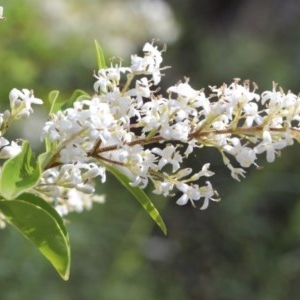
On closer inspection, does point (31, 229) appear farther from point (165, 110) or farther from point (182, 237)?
point (182, 237)

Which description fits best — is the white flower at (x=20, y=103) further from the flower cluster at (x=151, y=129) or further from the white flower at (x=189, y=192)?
the white flower at (x=189, y=192)

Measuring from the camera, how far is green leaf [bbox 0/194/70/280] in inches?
31.0

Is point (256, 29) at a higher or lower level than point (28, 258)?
higher

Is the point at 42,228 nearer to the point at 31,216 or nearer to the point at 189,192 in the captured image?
the point at 31,216

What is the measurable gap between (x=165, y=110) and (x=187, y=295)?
288 cm

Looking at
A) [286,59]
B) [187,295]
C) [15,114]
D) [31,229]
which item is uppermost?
[286,59]

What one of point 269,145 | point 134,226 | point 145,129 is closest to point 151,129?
point 145,129

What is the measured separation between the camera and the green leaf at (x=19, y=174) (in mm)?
754

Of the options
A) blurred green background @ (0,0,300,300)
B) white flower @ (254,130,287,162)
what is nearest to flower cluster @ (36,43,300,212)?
white flower @ (254,130,287,162)

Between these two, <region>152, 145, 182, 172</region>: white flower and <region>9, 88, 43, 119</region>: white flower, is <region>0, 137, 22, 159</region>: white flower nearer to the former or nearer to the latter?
<region>9, 88, 43, 119</region>: white flower

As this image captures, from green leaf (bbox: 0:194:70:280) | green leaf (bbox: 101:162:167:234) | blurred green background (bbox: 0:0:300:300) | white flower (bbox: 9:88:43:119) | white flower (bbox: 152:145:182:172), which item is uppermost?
blurred green background (bbox: 0:0:300:300)

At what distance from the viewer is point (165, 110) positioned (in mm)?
809

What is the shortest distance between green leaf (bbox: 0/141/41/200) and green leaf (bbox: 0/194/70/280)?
30mm

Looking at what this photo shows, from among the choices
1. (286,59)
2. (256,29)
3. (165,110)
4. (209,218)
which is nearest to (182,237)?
(209,218)
